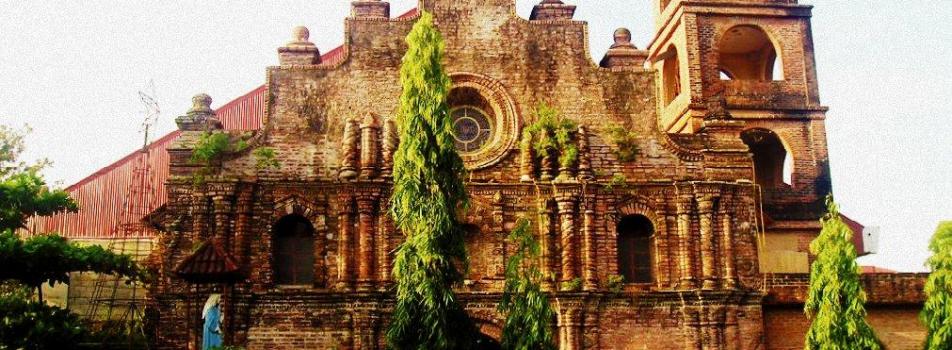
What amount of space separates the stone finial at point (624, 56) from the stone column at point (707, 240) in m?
3.21

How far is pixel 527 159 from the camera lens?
19422 mm

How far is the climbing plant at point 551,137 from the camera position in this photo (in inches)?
766

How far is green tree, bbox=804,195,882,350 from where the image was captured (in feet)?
58.0

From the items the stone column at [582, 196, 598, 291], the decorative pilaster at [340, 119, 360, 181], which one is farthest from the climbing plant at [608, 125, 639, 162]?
the decorative pilaster at [340, 119, 360, 181]

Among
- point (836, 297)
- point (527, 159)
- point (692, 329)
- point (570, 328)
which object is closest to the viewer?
point (836, 297)

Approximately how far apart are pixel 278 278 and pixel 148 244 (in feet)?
19.5

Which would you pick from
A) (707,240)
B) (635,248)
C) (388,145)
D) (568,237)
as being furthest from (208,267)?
(707,240)

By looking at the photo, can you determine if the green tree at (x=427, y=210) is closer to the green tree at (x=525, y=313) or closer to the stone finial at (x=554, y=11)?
the green tree at (x=525, y=313)

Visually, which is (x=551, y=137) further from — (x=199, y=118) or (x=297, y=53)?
(x=199, y=118)

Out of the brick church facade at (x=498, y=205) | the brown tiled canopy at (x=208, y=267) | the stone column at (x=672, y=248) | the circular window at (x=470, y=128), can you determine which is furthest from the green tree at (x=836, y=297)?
the brown tiled canopy at (x=208, y=267)

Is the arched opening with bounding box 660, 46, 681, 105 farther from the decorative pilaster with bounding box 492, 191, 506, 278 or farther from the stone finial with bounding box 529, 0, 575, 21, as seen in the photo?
the decorative pilaster with bounding box 492, 191, 506, 278

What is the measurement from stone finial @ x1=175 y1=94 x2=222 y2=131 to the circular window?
15.5 ft

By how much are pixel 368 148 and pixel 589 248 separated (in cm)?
454

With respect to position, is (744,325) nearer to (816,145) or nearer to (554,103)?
(554,103)
